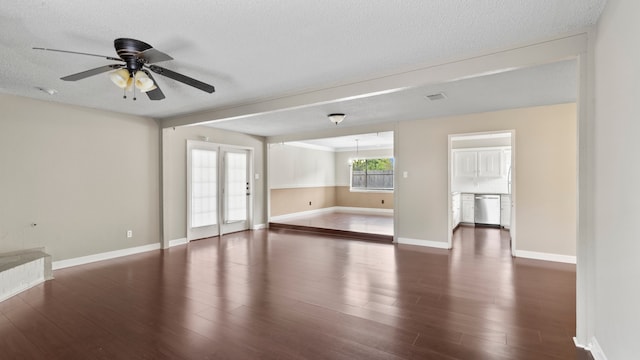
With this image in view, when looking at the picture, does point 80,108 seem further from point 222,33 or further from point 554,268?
point 554,268

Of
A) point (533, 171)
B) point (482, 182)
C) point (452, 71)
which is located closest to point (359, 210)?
point (482, 182)

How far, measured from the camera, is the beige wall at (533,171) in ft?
15.4

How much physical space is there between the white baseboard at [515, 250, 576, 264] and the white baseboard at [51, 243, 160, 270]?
6.22 m

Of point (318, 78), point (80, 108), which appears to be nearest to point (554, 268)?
point (318, 78)

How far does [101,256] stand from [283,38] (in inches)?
182

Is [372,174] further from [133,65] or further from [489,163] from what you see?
[133,65]

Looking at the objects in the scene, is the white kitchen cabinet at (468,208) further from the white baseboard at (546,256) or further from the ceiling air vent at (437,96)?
the ceiling air vent at (437,96)

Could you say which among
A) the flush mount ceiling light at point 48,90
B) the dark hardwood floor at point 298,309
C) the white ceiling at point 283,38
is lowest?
the dark hardwood floor at point 298,309

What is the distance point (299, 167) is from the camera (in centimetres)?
970

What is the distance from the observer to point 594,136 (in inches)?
89.5

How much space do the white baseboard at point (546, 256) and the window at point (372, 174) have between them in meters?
5.57

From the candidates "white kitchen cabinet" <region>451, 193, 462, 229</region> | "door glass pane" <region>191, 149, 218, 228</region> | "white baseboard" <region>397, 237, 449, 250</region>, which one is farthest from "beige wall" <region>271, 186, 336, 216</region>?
"white kitchen cabinet" <region>451, 193, 462, 229</region>

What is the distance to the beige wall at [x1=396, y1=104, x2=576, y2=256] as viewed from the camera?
15.4 feet

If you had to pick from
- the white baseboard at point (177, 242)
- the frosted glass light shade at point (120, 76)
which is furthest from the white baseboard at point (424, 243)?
the frosted glass light shade at point (120, 76)
